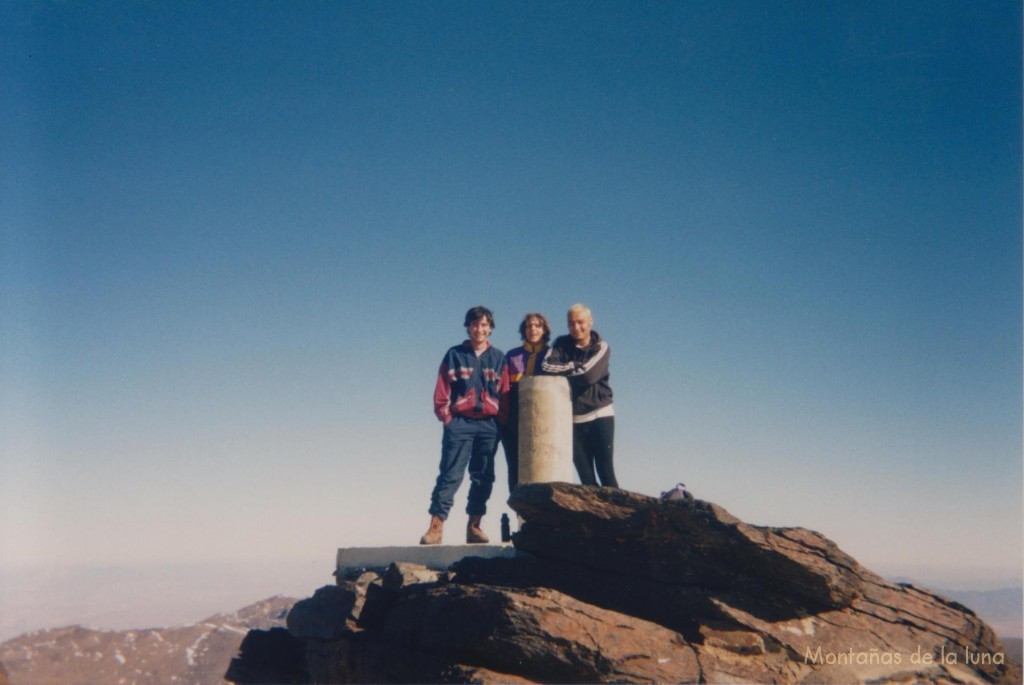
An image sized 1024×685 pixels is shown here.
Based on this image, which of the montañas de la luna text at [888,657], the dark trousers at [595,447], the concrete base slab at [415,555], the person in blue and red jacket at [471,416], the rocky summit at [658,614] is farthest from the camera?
the person in blue and red jacket at [471,416]

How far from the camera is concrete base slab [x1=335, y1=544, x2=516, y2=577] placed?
30.4 ft

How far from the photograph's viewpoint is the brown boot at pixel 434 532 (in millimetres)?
10055

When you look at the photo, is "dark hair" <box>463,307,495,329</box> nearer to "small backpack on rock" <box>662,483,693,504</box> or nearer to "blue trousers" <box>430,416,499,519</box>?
"blue trousers" <box>430,416,499,519</box>

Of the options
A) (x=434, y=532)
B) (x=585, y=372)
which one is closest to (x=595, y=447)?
(x=585, y=372)

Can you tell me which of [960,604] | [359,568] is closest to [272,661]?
[359,568]

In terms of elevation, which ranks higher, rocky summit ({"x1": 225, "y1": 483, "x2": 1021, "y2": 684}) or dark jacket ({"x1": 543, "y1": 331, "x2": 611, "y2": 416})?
dark jacket ({"x1": 543, "y1": 331, "x2": 611, "y2": 416})

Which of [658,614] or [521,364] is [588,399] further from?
[658,614]

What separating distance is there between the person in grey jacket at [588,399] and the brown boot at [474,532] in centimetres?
179

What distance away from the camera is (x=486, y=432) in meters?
10.9

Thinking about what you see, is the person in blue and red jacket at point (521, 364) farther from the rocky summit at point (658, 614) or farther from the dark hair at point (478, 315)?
the rocky summit at point (658, 614)

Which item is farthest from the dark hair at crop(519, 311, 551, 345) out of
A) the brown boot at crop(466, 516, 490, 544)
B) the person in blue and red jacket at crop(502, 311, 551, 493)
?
the brown boot at crop(466, 516, 490, 544)

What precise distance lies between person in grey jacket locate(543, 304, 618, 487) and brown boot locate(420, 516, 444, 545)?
2.31 m

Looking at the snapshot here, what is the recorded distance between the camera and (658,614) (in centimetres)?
777

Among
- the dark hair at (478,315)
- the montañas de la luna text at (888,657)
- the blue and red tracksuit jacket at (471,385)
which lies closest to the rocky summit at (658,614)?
the montañas de la luna text at (888,657)
